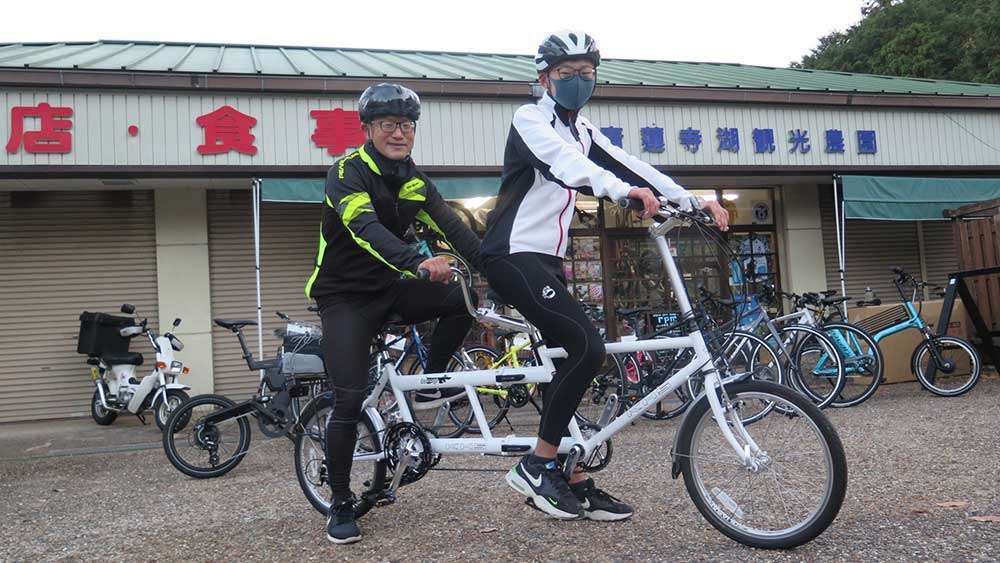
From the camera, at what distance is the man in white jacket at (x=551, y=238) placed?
9.33ft

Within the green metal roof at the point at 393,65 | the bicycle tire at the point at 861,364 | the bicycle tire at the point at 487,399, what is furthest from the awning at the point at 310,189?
the bicycle tire at the point at 861,364

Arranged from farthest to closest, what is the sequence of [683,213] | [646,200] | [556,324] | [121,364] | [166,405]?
[121,364] → [166,405] → [556,324] → [683,213] → [646,200]

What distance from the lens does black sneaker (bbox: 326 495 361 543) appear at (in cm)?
302

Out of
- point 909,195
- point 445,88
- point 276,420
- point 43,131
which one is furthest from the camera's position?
point 909,195

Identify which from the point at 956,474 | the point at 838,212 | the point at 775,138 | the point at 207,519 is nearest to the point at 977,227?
the point at 838,212

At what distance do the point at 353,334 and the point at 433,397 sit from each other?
0.50 metres

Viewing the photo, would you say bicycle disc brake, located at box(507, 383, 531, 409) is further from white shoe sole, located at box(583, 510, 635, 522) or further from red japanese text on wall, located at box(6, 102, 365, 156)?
red japanese text on wall, located at box(6, 102, 365, 156)

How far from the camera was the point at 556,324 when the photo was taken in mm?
2848

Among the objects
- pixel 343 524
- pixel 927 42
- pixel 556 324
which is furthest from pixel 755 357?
pixel 927 42

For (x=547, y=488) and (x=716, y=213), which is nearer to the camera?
(x=716, y=213)

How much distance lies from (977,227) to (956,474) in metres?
6.01

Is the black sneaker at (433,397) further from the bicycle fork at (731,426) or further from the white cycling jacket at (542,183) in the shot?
the bicycle fork at (731,426)

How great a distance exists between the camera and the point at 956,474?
386cm

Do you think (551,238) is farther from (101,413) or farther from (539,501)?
(101,413)
